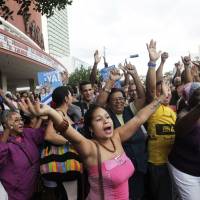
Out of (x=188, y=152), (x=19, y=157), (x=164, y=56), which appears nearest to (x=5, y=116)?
(x=19, y=157)

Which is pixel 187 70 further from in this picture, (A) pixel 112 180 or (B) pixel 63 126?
(B) pixel 63 126

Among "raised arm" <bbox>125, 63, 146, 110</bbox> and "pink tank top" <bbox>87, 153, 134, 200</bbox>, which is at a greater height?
"raised arm" <bbox>125, 63, 146, 110</bbox>

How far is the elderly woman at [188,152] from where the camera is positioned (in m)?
3.70

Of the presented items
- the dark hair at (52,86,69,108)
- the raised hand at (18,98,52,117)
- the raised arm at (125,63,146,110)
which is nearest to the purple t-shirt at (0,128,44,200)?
the dark hair at (52,86,69,108)

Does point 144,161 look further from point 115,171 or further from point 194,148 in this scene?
point 115,171

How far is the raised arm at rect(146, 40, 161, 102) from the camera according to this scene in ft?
14.2

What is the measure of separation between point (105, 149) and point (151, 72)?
141 centimetres

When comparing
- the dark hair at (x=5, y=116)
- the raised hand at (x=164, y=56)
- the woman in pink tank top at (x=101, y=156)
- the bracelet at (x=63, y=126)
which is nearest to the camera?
the bracelet at (x=63, y=126)

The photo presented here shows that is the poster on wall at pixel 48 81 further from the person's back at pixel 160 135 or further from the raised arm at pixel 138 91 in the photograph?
the person's back at pixel 160 135

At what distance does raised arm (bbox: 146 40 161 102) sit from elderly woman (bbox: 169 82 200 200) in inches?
19.9

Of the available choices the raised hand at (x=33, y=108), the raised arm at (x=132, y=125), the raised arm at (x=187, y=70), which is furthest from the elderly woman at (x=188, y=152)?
the raised arm at (x=187, y=70)

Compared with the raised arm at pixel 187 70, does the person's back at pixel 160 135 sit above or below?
below

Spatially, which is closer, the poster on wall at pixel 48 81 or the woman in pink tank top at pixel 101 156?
the woman in pink tank top at pixel 101 156

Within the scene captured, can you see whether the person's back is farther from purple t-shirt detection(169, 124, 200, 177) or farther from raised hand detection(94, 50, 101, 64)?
raised hand detection(94, 50, 101, 64)
